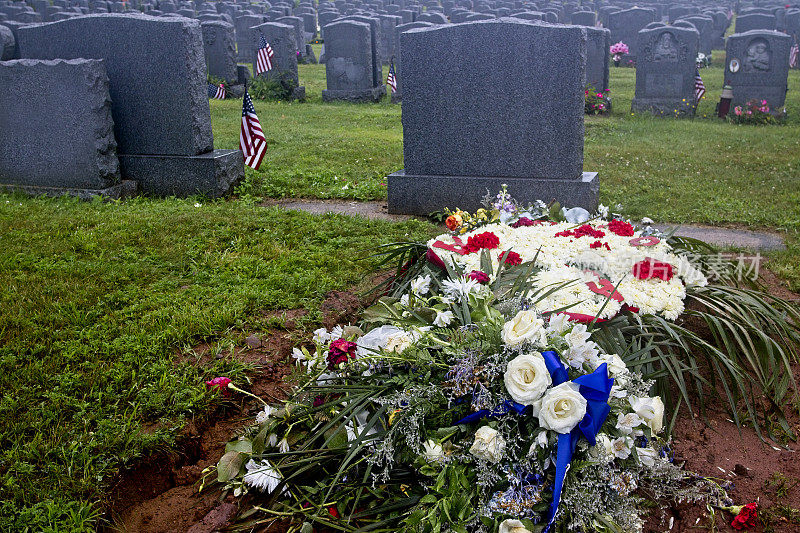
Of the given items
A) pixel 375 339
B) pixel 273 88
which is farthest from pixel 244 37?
pixel 375 339

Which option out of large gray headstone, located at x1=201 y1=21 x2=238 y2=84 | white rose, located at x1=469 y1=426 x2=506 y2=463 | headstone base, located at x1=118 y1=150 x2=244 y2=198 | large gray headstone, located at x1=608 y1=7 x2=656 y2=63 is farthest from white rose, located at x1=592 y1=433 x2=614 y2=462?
large gray headstone, located at x1=608 y1=7 x2=656 y2=63

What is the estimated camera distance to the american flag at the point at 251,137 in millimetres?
6281

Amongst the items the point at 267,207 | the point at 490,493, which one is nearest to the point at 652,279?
the point at 490,493

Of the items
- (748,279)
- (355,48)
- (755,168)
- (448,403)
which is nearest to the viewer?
(448,403)

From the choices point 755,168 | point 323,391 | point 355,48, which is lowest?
point 755,168

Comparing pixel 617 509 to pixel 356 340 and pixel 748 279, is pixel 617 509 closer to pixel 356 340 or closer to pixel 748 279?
pixel 356 340

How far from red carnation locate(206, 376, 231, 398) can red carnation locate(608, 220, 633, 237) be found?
214 cm

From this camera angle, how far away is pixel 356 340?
2.56 m

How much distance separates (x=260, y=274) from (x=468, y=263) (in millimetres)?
1473

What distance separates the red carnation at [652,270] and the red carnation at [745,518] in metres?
1.18

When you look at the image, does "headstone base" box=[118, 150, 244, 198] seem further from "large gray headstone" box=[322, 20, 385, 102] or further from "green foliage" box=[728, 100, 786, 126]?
"green foliage" box=[728, 100, 786, 126]

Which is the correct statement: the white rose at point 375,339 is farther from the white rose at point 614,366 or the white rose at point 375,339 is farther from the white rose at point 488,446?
the white rose at point 614,366

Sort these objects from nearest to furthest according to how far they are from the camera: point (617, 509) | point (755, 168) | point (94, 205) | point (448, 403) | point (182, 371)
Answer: point (617, 509) < point (448, 403) < point (182, 371) < point (94, 205) < point (755, 168)

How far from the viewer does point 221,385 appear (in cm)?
277
